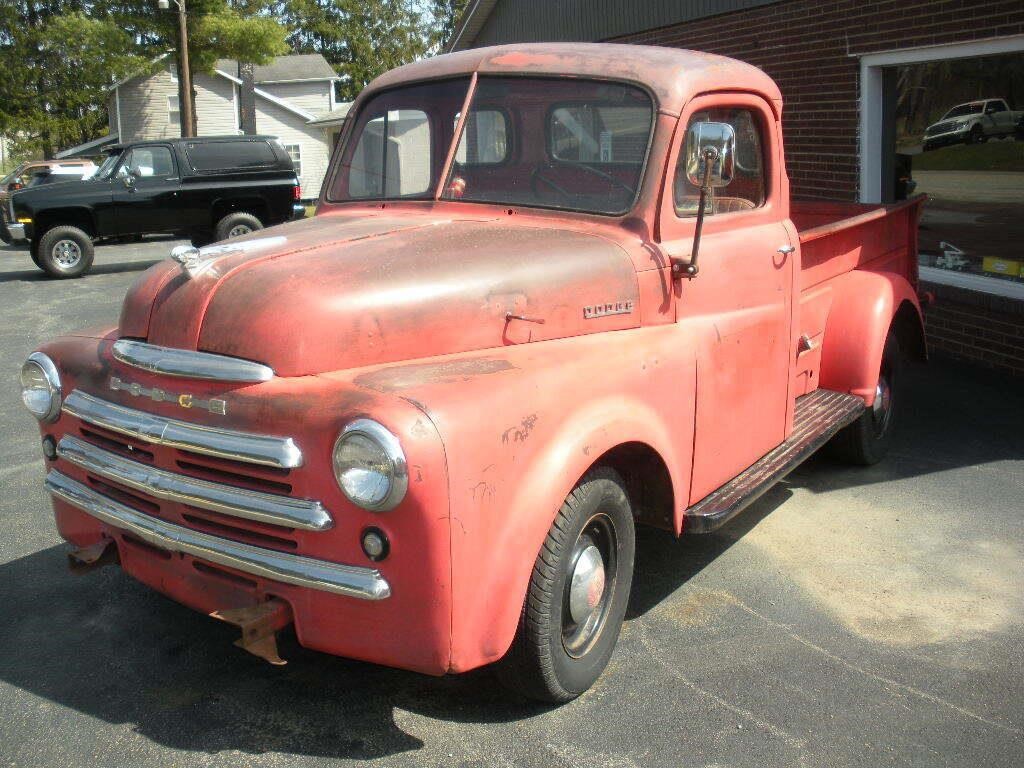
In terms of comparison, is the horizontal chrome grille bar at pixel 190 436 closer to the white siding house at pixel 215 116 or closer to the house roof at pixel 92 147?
the white siding house at pixel 215 116

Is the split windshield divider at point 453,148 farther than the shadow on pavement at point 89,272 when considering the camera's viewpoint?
No

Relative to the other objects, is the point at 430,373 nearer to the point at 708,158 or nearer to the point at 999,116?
the point at 708,158

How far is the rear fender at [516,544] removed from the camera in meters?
2.77

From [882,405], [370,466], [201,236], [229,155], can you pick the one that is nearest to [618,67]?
[370,466]

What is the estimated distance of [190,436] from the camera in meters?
2.93

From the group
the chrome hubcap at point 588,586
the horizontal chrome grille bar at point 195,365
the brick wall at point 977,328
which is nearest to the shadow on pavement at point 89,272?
the brick wall at point 977,328

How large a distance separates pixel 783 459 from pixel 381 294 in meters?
2.07

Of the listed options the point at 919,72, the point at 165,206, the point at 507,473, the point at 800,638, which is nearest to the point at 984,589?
the point at 800,638

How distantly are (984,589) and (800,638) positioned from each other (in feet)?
3.10

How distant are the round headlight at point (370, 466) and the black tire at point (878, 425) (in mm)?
3427

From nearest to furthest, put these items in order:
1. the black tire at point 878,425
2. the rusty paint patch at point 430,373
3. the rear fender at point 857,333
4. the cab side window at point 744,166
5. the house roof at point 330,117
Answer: the rusty paint patch at point 430,373
the cab side window at point 744,166
the rear fender at point 857,333
the black tire at point 878,425
the house roof at point 330,117

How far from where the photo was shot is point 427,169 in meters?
4.11

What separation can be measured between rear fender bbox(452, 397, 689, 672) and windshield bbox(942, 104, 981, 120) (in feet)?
20.3

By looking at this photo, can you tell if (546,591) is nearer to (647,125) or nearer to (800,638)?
(800,638)
